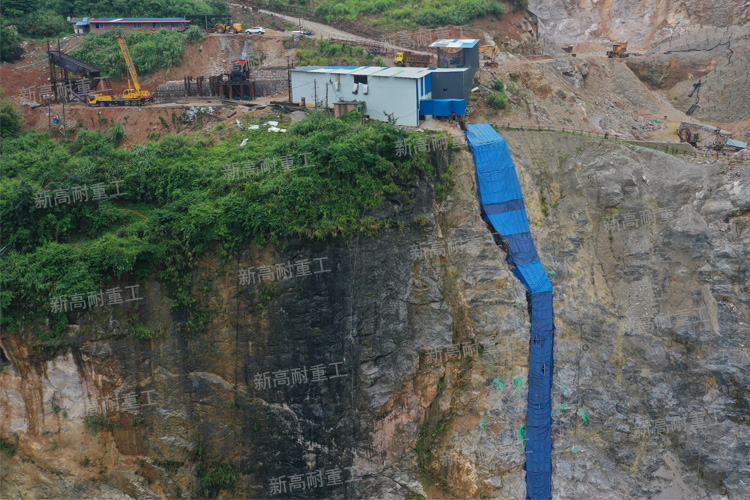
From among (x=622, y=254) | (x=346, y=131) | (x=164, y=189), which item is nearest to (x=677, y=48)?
(x=622, y=254)

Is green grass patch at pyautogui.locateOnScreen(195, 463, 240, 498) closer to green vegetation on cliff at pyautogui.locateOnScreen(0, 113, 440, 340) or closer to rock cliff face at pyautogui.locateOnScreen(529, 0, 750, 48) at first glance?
green vegetation on cliff at pyautogui.locateOnScreen(0, 113, 440, 340)

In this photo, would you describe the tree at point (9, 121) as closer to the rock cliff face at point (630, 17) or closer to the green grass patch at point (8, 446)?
the green grass patch at point (8, 446)

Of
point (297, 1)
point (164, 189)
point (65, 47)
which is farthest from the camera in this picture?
point (297, 1)

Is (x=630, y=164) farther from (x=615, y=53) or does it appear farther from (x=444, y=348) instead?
(x=615, y=53)

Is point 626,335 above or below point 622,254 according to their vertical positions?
below

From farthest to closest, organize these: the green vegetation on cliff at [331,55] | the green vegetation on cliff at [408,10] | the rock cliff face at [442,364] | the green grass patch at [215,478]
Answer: the green vegetation on cliff at [408,10], the green vegetation on cliff at [331,55], the green grass patch at [215,478], the rock cliff face at [442,364]

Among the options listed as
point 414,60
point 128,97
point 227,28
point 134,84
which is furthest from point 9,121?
point 414,60

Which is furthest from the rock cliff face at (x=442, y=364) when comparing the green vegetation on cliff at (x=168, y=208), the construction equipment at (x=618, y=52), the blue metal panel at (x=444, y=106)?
Result: the construction equipment at (x=618, y=52)
